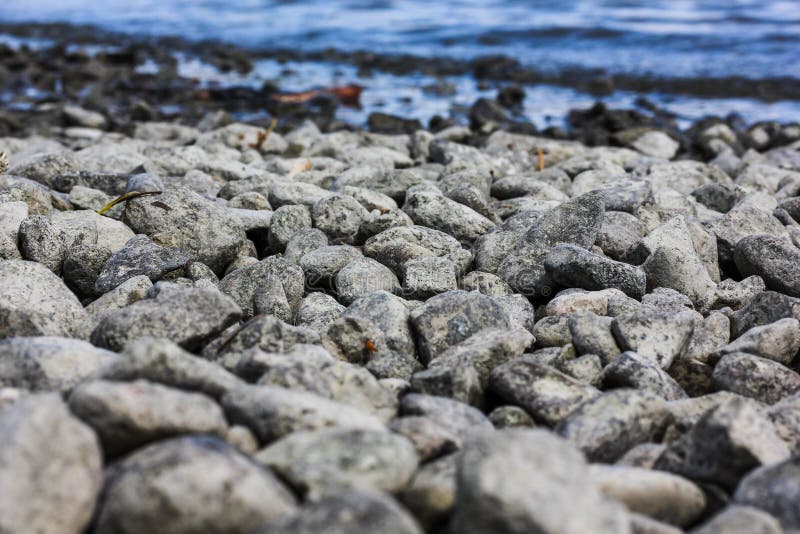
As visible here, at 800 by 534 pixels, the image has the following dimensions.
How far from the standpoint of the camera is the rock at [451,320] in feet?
7.99

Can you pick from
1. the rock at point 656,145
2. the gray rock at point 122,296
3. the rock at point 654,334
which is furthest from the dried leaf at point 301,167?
the rock at point 656,145

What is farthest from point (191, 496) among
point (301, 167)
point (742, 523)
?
point (301, 167)

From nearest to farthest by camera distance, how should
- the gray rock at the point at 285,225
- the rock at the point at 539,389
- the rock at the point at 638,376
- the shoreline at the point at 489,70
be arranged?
the rock at the point at 539,389 → the rock at the point at 638,376 → the gray rock at the point at 285,225 → the shoreline at the point at 489,70

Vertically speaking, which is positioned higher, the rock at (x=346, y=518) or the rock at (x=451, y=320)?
the rock at (x=346, y=518)

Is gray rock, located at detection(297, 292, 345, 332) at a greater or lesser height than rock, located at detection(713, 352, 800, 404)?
greater

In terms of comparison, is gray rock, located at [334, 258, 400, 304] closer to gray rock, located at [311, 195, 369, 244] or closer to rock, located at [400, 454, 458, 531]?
gray rock, located at [311, 195, 369, 244]

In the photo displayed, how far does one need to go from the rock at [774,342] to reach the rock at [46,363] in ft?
6.09

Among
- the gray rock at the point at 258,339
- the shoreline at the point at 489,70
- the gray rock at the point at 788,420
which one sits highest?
the gray rock at the point at 258,339

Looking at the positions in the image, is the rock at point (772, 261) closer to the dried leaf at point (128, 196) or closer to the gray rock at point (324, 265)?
the gray rock at point (324, 265)

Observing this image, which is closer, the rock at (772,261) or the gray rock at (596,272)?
the gray rock at (596,272)

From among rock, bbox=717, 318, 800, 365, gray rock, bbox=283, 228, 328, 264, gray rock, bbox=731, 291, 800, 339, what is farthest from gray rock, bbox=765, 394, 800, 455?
gray rock, bbox=283, 228, 328, 264

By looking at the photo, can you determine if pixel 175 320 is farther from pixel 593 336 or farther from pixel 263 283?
pixel 593 336

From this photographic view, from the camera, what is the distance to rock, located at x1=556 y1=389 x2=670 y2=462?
72.8 inches

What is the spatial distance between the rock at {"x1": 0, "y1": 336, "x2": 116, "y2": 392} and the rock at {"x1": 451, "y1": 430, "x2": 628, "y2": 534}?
101cm
